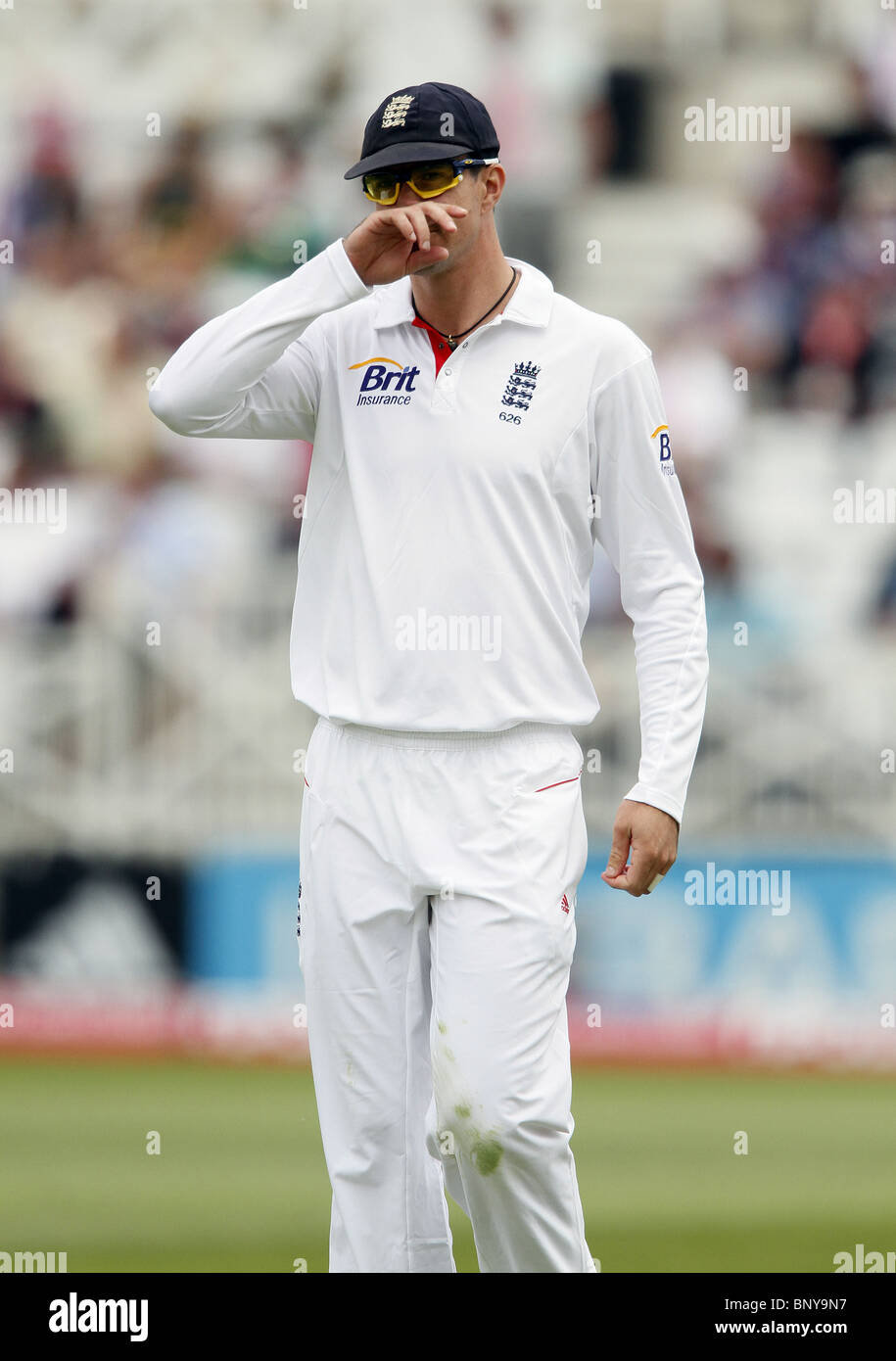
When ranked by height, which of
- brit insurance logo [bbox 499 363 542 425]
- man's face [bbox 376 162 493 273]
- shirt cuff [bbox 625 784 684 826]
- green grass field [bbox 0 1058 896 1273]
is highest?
man's face [bbox 376 162 493 273]

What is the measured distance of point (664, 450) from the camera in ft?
12.7

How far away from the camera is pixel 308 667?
3.85 metres

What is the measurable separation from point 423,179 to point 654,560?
86 centimetres

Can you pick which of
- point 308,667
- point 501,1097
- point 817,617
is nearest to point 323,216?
point 817,617

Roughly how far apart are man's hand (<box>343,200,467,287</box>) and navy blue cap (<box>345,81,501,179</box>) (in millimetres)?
96

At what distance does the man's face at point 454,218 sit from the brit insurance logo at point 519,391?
0.80 feet

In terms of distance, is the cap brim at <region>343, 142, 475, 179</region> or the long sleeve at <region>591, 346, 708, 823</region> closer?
the cap brim at <region>343, 142, 475, 179</region>

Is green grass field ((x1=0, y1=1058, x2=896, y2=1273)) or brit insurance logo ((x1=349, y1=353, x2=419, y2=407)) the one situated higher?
brit insurance logo ((x1=349, y1=353, x2=419, y2=407))

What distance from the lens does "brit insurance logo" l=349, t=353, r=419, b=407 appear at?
12.5 feet

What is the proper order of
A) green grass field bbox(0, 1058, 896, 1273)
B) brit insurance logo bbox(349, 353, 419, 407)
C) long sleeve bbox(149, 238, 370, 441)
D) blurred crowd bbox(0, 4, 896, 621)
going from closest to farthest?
long sleeve bbox(149, 238, 370, 441) < brit insurance logo bbox(349, 353, 419, 407) < green grass field bbox(0, 1058, 896, 1273) < blurred crowd bbox(0, 4, 896, 621)

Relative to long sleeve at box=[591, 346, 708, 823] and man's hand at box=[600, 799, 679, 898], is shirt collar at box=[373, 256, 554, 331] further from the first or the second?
man's hand at box=[600, 799, 679, 898]

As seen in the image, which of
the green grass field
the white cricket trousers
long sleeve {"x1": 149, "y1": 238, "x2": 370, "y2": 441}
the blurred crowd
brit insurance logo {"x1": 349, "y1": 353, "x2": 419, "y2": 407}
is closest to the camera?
the white cricket trousers

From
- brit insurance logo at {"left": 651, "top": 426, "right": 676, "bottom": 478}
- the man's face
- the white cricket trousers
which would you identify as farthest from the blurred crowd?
the white cricket trousers

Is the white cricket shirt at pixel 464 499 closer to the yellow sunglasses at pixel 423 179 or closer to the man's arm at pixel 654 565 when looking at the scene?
the man's arm at pixel 654 565
